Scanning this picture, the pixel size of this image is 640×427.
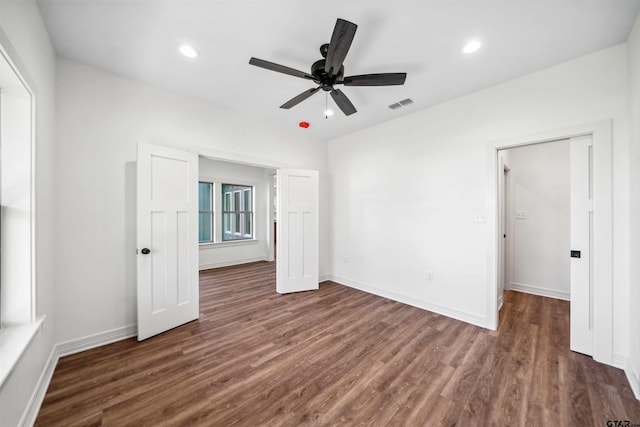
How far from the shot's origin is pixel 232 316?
3.04 m

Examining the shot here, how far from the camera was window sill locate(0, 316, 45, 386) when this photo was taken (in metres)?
1.19

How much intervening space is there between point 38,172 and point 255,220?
4886mm

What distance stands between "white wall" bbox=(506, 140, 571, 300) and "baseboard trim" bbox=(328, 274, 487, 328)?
1.81 meters

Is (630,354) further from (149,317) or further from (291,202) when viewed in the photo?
(149,317)

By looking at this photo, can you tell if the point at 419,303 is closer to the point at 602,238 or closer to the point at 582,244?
the point at 582,244

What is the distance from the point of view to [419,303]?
133 inches

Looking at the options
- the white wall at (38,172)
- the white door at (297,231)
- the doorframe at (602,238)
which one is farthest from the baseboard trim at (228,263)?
the doorframe at (602,238)

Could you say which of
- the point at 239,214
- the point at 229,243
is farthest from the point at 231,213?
the point at 229,243

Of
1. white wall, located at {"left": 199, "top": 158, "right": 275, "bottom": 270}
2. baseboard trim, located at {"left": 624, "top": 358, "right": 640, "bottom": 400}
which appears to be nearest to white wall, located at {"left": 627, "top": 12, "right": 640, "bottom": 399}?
baseboard trim, located at {"left": 624, "top": 358, "right": 640, "bottom": 400}

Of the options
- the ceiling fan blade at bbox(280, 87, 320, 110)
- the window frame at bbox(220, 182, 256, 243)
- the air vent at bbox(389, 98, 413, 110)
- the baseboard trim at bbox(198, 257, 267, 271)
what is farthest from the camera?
the window frame at bbox(220, 182, 256, 243)

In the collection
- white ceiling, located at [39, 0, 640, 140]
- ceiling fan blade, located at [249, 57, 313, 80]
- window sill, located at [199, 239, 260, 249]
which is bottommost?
window sill, located at [199, 239, 260, 249]

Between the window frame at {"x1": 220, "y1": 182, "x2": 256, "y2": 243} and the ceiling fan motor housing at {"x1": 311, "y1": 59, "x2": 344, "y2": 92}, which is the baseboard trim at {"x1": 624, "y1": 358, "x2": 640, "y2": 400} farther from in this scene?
the window frame at {"x1": 220, "y1": 182, "x2": 256, "y2": 243}

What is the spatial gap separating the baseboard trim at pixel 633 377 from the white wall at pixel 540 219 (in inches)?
77.3

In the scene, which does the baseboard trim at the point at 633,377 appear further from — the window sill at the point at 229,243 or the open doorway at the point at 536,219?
the window sill at the point at 229,243
